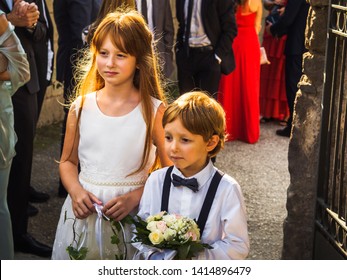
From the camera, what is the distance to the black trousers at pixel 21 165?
5.77m

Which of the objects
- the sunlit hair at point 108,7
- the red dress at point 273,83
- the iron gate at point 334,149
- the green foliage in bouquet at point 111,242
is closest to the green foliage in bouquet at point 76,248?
the green foliage in bouquet at point 111,242

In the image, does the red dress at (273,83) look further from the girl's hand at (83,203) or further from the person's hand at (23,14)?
the girl's hand at (83,203)

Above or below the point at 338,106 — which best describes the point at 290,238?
below

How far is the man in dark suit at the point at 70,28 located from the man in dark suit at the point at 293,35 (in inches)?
115

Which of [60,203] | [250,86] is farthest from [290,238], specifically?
[250,86]

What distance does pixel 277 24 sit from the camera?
946 cm

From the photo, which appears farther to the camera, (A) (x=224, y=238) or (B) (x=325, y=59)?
(B) (x=325, y=59)

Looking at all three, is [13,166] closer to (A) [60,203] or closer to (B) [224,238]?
(A) [60,203]

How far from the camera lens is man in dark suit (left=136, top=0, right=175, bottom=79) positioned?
7.03 meters

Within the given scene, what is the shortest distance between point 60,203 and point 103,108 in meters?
2.99

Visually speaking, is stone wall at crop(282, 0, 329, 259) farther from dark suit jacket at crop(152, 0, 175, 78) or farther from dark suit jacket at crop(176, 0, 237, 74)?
dark suit jacket at crop(176, 0, 237, 74)

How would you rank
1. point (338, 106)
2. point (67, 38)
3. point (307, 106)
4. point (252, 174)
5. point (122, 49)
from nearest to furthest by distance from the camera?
point (122, 49)
point (338, 106)
point (307, 106)
point (67, 38)
point (252, 174)

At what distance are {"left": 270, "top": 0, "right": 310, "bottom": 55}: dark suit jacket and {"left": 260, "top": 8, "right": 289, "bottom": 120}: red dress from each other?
88 centimetres

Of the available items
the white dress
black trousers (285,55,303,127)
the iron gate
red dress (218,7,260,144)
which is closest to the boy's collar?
the white dress
